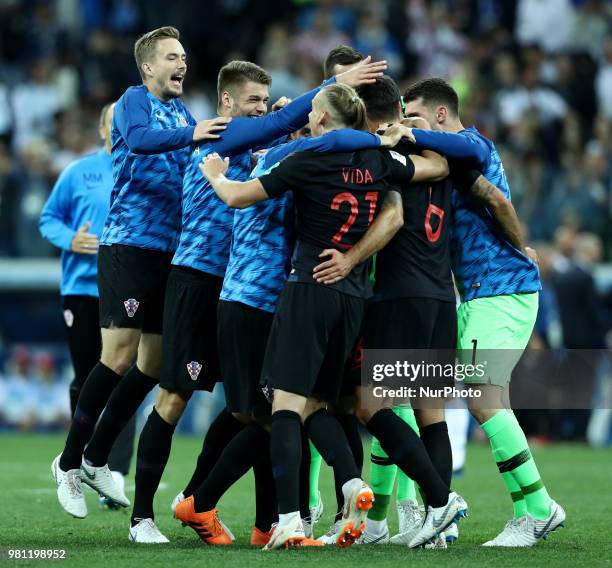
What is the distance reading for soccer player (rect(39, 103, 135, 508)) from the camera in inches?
362

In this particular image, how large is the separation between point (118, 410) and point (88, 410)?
0.29m

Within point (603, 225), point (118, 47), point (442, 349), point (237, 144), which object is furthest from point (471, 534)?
point (118, 47)

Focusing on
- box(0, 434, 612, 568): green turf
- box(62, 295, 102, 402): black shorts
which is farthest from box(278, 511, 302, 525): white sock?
box(62, 295, 102, 402): black shorts

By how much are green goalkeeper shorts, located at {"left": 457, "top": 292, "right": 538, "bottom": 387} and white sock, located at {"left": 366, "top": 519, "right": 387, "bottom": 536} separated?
2.98 ft

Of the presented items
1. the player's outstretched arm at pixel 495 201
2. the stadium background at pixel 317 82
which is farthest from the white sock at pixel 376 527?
the stadium background at pixel 317 82

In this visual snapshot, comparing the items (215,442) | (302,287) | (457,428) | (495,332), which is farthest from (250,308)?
(457,428)

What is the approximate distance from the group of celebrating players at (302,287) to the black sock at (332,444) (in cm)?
1

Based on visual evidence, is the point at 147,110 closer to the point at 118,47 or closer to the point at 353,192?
the point at 353,192

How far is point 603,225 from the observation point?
16.4 metres

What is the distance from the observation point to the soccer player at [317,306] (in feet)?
21.4

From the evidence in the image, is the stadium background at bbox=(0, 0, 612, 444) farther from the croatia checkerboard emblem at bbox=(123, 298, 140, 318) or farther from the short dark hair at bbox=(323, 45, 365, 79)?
the croatia checkerboard emblem at bbox=(123, 298, 140, 318)

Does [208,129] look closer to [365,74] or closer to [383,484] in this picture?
[365,74]

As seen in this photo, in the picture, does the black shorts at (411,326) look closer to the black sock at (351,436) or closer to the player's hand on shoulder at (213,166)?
the black sock at (351,436)

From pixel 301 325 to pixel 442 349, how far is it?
37.9 inches
